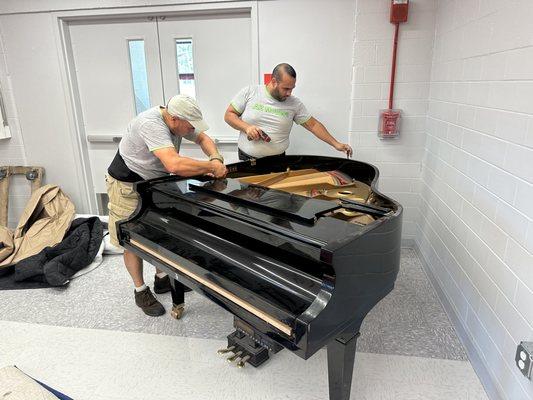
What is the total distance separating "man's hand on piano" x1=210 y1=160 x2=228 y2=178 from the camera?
6.44 feet

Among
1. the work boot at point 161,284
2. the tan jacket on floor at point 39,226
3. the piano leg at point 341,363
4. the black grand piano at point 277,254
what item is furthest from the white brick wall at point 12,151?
the piano leg at point 341,363

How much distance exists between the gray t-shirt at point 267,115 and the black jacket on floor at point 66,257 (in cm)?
155

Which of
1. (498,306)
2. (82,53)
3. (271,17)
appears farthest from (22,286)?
(498,306)

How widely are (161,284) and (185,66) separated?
6.60 ft

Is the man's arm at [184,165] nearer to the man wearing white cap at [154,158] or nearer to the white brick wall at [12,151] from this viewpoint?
the man wearing white cap at [154,158]

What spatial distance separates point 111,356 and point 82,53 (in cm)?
285

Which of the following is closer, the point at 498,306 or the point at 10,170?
the point at 498,306

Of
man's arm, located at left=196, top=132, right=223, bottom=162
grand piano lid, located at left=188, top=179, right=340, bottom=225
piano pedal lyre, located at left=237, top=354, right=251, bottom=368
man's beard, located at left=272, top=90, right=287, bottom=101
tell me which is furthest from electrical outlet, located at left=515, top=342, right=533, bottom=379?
man's beard, located at left=272, top=90, right=287, bottom=101

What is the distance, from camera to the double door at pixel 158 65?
10.9 feet

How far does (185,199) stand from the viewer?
1.70 meters

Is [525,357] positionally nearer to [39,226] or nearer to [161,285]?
[161,285]

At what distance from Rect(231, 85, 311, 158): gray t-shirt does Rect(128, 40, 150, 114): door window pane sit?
121cm

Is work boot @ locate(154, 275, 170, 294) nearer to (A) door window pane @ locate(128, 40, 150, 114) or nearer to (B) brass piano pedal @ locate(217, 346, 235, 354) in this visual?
(B) brass piano pedal @ locate(217, 346, 235, 354)

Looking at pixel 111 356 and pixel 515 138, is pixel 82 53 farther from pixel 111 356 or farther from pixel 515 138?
pixel 515 138
